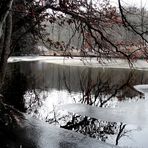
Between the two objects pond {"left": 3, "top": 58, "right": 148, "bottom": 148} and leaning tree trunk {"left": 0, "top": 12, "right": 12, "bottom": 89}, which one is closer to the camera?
pond {"left": 3, "top": 58, "right": 148, "bottom": 148}

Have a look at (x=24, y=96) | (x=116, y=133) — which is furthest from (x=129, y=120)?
(x=24, y=96)

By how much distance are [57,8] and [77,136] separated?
10.4 ft

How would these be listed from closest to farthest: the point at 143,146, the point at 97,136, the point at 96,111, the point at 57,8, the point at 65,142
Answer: the point at 65,142, the point at 143,146, the point at 97,136, the point at 57,8, the point at 96,111

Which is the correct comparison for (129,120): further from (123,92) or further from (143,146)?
(123,92)

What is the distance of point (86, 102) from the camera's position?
39.6 feet

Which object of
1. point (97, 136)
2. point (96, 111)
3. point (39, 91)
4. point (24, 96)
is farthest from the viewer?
point (39, 91)

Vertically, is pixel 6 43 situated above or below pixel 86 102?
above

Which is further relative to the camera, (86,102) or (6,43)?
(86,102)

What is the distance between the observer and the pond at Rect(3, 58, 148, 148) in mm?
8125

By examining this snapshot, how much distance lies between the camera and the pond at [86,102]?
812cm

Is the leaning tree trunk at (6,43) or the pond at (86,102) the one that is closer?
the pond at (86,102)

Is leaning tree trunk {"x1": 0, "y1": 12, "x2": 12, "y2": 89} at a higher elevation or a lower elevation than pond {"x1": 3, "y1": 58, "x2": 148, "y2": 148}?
higher

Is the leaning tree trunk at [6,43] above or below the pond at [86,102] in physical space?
above

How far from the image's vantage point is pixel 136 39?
8508 millimetres
